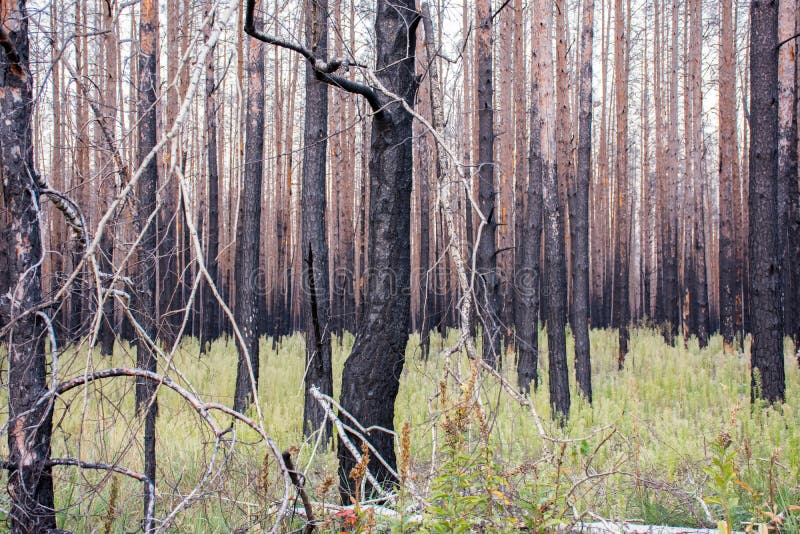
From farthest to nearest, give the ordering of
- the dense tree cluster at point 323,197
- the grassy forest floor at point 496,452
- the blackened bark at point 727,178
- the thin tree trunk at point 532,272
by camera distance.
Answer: the blackened bark at point 727,178 < the thin tree trunk at point 532,272 < the dense tree cluster at point 323,197 < the grassy forest floor at point 496,452

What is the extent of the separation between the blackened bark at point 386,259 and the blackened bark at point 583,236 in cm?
523

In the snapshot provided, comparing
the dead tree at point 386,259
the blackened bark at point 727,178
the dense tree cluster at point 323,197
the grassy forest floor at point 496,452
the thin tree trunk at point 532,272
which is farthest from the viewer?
the blackened bark at point 727,178

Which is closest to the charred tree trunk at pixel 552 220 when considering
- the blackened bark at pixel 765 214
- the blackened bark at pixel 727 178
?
the blackened bark at pixel 765 214

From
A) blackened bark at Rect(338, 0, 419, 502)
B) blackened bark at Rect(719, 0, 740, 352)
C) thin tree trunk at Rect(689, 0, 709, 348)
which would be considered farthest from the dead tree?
thin tree trunk at Rect(689, 0, 709, 348)

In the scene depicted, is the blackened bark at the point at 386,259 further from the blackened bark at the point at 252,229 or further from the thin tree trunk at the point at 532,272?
the thin tree trunk at the point at 532,272

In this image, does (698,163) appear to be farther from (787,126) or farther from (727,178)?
(787,126)

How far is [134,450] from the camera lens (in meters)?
6.00

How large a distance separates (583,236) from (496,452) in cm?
569

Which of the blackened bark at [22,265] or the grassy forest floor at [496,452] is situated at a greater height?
the blackened bark at [22,265]

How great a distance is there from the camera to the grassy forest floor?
2443 mm

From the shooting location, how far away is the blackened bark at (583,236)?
8.95 metres

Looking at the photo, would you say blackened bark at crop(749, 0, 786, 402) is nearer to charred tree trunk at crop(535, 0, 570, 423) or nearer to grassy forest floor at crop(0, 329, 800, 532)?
grassy forest floor at crop(0, 329, 800, 532)

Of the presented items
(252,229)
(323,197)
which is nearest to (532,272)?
(323,197)

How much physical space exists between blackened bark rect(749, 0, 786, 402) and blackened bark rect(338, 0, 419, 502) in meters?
5.22
